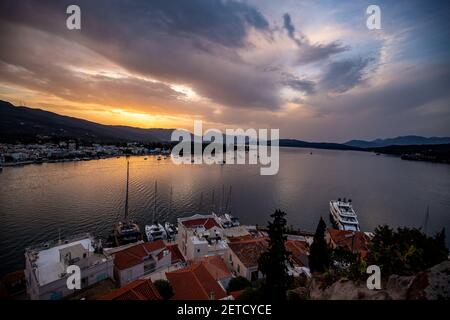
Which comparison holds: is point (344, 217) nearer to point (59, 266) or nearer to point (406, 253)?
point (406, 253)

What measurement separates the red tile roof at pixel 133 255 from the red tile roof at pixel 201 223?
4216mm

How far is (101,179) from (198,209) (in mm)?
36554

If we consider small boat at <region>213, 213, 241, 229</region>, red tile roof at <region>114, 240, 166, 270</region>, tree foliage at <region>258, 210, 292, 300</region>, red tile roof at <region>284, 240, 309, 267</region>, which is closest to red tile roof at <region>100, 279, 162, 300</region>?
red tile roof at <region>114, 240, 166, 270</region>

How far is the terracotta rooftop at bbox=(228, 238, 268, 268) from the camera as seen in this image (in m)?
18.7

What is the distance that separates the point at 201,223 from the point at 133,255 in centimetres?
826

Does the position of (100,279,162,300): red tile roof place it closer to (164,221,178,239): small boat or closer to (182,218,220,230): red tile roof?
(182,218,220,230): red tile roof

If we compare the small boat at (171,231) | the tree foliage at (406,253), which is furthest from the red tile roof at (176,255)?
the tree foliage at (406,253)

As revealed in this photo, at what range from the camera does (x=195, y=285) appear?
14.5 meters

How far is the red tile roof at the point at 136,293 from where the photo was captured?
1134 centimetres

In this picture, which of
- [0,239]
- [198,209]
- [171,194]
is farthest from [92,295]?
[171,194]

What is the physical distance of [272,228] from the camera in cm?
1155

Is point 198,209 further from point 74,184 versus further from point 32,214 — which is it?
point 74,184

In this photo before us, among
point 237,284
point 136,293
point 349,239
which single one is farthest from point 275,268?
point 349,239
